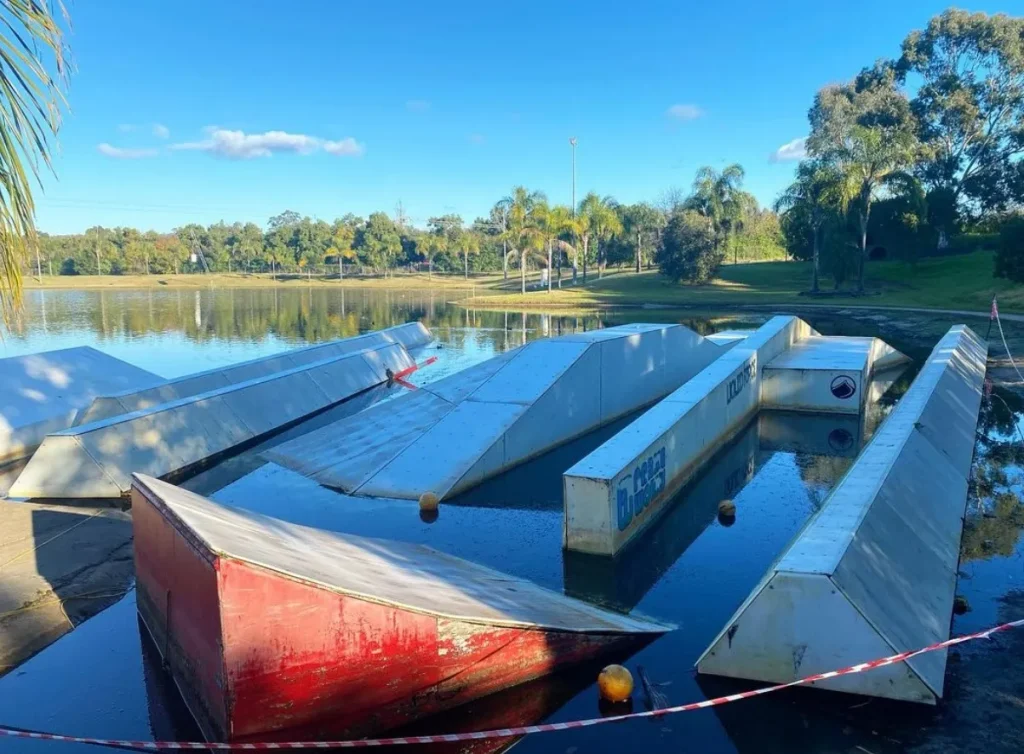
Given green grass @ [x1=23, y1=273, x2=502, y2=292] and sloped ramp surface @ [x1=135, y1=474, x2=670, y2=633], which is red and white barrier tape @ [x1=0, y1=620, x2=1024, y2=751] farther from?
green grass @ [x1=23, y1=273, x2=502, y2=292]

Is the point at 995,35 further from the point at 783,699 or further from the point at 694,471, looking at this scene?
the point at 783,699

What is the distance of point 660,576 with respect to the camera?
10375mm

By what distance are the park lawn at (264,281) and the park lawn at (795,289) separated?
24.1 m

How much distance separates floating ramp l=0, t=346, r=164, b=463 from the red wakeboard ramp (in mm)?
12136

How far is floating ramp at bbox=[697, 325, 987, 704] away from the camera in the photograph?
6.77 metres

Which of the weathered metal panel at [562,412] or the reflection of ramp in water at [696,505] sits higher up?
the weathered metal panel at [562,412]

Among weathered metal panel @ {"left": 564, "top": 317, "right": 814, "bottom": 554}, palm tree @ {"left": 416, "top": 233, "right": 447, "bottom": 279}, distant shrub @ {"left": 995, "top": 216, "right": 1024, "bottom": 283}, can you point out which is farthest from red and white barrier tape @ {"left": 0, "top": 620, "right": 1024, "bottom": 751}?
palm tree @ {"left": 416, "top": 233, "right": 447, "bottom": 279}

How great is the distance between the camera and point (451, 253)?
109062 mm

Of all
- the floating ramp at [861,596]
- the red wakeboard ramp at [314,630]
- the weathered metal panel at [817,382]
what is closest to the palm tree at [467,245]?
the weathered metal panel at [817,382]

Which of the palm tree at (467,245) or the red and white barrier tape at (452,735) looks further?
the palm tree at (467,245)

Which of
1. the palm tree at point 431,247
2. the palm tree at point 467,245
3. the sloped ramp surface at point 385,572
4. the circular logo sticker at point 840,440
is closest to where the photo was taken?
the sloped ramp surface at point 385,572

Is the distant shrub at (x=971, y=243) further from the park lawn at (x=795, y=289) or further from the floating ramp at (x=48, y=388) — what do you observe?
the floating ramp at (x=48, y=388)

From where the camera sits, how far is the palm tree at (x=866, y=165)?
1885 inches

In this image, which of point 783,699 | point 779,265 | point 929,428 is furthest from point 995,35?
point 783,699
